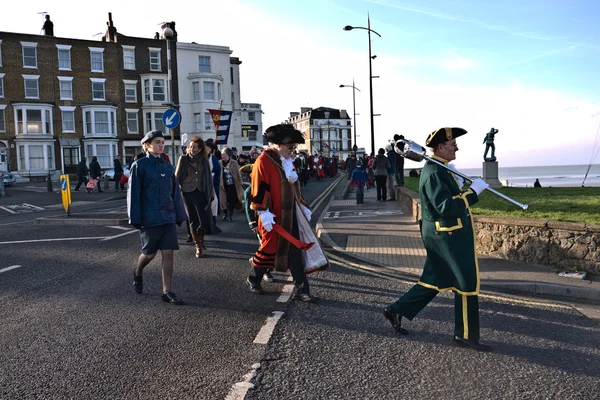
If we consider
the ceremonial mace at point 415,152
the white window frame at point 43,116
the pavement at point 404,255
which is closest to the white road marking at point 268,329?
the ceremonial mace at point 415,152

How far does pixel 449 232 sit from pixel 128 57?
169ft

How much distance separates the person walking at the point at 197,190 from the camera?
8.84 m

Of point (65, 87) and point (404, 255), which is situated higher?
point (65, 87)

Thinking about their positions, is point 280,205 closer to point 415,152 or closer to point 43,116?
point 415,152

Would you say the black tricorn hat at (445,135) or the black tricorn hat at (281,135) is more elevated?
the black tricorn hat at (281,135)

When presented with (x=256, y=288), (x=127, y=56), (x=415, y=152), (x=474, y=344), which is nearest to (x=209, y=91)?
(x=127, y=56)

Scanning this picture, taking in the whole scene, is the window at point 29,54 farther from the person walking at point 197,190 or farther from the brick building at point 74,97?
the person walking at point 197,190

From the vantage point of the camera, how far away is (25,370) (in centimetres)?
402

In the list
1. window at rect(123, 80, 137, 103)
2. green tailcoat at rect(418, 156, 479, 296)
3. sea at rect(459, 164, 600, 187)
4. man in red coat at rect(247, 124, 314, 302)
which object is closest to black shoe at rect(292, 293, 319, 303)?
man in red coat at rect(247, 124, 314, 302)

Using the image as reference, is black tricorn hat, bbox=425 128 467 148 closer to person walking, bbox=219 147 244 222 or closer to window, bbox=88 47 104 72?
person walking, bbox=219 147 244 222

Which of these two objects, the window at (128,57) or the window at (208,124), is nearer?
the window at (128,57)

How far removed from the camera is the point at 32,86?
46500mm

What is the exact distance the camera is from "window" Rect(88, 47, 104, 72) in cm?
4908

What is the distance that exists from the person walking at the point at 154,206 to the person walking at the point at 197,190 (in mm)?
2759
